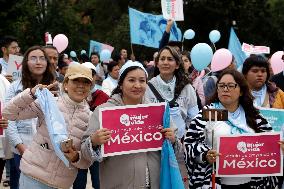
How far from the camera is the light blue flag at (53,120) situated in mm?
4422

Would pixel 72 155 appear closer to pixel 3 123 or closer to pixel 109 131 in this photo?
pixel 109 131

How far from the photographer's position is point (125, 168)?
14.2 ft

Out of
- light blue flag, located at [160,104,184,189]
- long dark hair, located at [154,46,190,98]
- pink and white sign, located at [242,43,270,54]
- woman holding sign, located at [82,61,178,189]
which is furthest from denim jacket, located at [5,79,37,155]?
pink and white sign, located at [242,43,270,54]

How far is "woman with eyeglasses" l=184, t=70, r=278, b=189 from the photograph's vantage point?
4.79 metres

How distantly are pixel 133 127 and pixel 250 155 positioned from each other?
105cm

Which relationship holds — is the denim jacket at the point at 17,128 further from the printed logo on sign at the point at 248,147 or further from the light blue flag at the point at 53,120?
the printed logo on sign at the point at 248,147

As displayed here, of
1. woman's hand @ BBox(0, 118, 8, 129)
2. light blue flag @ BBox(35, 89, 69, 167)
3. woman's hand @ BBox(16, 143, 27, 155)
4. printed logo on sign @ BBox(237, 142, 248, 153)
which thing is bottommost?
woman's hand @ BBox(16, 143, 27, 155)

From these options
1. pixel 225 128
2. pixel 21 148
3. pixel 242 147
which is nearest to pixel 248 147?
pixel 242 147

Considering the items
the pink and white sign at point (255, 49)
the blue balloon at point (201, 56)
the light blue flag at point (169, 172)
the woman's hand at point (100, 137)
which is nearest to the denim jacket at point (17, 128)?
the woman's hand at point (100, 137)

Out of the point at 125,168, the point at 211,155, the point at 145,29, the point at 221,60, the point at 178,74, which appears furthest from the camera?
the point at 145,29

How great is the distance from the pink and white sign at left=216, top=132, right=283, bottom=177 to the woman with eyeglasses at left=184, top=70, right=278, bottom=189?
8cm

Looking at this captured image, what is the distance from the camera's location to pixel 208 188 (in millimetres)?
4793

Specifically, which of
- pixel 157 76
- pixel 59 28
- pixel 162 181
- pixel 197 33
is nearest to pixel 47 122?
pixel 162 181

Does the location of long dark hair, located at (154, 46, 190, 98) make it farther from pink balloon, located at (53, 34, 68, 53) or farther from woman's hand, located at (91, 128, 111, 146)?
pink balloon, located at (53, 34, 68, 53)
